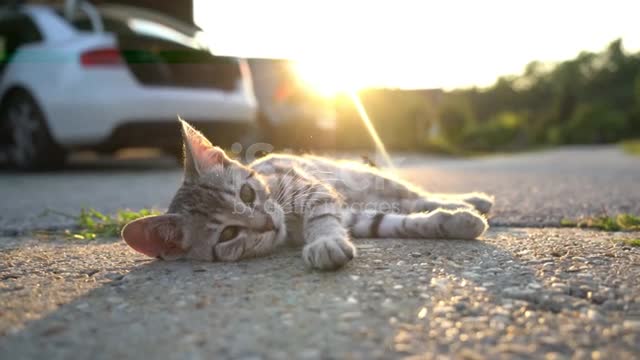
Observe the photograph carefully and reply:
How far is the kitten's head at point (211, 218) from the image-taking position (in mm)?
2113

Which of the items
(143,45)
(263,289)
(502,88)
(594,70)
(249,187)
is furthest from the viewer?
(502,88)

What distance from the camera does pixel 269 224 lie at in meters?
2.23

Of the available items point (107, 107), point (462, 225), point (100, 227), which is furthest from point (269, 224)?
point (107, 107)

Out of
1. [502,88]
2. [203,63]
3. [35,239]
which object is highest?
[502,88]

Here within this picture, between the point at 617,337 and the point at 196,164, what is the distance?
164 centimetres

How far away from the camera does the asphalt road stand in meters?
1.21

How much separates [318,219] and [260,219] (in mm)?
242

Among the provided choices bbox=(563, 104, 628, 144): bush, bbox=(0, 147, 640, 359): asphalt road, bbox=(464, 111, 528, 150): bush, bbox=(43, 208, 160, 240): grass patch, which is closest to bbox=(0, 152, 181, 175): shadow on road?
bbox=(43, 208, 160, 240): grass patch

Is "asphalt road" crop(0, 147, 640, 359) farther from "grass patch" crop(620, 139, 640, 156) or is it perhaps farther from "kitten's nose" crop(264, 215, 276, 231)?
"grass patch" crop(620, 139, 640, 156)

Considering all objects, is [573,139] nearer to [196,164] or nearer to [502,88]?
[502,88]

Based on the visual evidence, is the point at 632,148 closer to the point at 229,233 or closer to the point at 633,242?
the point at 633,242

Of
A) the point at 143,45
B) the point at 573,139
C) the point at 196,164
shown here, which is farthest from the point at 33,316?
the point at 573,139

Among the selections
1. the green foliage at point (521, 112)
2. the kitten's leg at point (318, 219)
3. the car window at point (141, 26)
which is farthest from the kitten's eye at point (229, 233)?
the green foliage at point (521, 112)

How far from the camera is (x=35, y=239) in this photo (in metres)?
2.60
